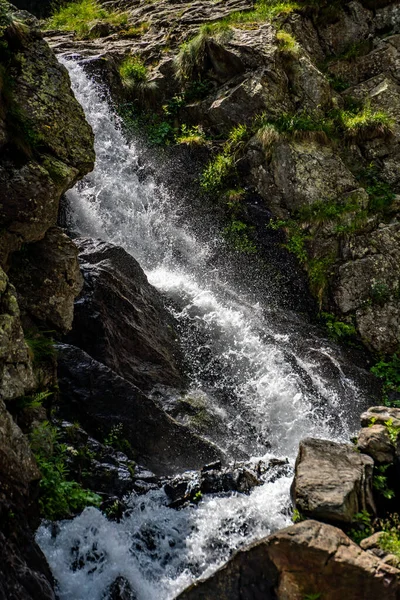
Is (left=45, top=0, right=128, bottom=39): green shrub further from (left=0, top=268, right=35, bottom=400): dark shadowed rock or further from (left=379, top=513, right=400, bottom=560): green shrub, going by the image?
(left=379, top=513, right=400, bottom=560): green shrub

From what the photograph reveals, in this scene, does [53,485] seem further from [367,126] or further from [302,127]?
[367,126]

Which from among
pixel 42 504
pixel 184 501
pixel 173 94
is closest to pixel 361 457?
pixel 184 501

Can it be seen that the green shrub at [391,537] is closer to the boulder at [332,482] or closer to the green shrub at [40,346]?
the boulder at [332,482]

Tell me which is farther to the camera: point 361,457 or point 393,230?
point 393,230

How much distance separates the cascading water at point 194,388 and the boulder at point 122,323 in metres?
0.76

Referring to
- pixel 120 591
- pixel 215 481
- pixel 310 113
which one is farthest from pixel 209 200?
pixel 120 591

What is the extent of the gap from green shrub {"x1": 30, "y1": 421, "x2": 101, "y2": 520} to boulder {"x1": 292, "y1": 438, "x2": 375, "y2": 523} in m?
2.38

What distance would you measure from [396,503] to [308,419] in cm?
318

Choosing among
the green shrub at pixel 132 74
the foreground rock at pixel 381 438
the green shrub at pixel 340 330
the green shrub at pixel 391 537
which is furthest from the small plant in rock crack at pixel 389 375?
the green shrub at pixel 132 74

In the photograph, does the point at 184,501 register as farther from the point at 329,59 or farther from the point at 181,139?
the point at 329,59

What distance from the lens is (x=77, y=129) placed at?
8.05 metres

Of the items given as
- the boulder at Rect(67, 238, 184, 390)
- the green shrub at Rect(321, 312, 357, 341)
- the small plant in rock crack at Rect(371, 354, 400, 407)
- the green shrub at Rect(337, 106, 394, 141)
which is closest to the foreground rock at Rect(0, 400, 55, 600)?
the boulder at Rect(67, 238, 184, 390)

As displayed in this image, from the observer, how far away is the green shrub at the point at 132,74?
15.8 m

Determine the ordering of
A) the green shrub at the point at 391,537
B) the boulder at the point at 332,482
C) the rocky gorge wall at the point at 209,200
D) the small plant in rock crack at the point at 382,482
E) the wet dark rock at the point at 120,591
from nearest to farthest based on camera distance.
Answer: the green shrub at the point at 391,537 → the rocky gorge wall at the point at 209,200 → the wet dark rock at the point at 120,591 → the boulder at the point at 332,482 → the small plant in rock crack at the point at 382,482
